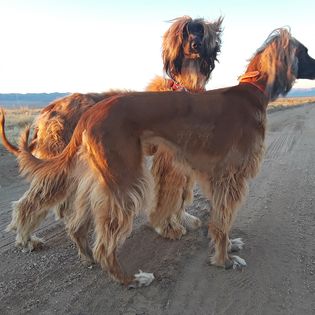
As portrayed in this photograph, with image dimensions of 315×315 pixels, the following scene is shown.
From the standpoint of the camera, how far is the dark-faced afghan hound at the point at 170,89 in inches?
191

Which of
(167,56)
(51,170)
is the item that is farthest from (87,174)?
(167,56)

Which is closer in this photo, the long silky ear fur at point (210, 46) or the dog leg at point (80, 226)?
the dog leg at point (80, 226)

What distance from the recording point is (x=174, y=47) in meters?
5.54

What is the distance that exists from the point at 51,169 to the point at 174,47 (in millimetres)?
2400

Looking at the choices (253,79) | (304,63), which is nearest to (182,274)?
(253,79)

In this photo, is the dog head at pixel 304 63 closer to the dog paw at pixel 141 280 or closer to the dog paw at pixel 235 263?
the dog paw at pixel 235 263

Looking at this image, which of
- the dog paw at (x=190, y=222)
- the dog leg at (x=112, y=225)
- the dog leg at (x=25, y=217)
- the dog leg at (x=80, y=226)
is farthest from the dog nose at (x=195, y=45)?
the dog leg at (x=25, y=217)

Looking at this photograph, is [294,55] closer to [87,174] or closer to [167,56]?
[167,56]

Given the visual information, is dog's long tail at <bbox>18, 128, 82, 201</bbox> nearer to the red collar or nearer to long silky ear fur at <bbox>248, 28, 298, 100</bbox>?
the red collar

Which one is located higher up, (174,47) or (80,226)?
(174,47)

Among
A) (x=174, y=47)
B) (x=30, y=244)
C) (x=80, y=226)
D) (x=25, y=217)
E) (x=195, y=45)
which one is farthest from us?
(x=174, y=47)

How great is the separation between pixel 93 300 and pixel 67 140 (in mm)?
1815

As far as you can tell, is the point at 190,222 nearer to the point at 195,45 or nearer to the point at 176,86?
the point at 176,86

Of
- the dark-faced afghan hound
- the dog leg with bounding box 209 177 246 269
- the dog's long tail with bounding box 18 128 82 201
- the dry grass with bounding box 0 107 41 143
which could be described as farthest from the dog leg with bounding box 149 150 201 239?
the dry grass with bounding box 0 107 41 143
